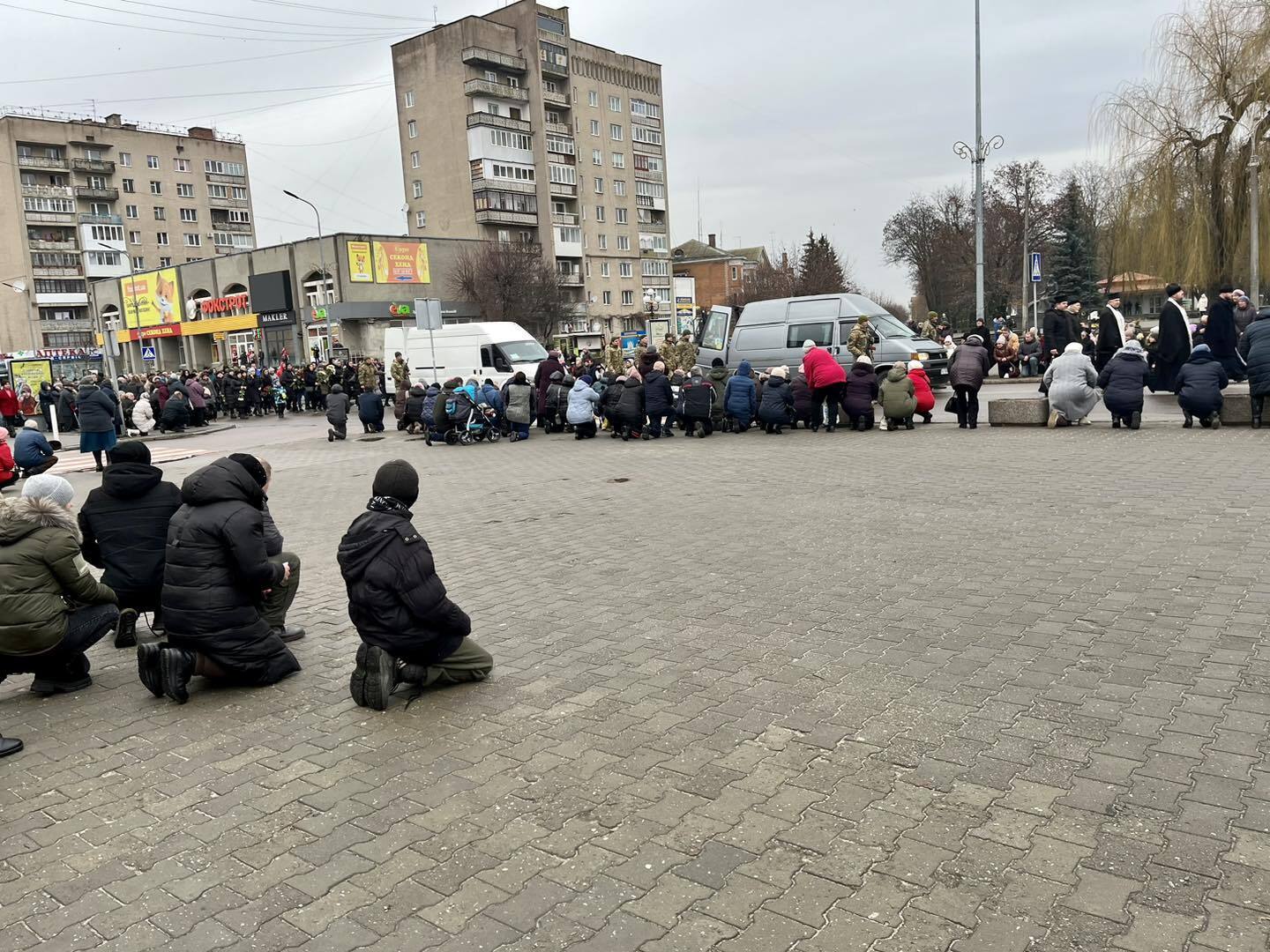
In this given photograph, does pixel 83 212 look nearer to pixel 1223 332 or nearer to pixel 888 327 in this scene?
pixel 888 327

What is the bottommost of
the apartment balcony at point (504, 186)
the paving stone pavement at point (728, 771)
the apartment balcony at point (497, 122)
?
the paving stone pavement at point (728, 771)

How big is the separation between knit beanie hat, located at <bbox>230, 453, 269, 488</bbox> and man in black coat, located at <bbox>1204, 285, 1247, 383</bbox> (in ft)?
52.3

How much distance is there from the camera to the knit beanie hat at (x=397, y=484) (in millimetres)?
5156

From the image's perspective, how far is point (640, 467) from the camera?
14492mm

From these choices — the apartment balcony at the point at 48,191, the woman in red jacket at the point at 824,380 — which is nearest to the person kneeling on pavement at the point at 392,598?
the woman in red jacket at the point at 824,380

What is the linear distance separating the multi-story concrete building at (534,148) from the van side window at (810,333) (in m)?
46.7

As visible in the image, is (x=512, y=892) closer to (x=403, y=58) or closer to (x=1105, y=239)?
(x=1105, y=239)

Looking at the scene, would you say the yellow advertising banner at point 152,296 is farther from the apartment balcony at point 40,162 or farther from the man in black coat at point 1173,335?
the man in black coat at point 1173,335

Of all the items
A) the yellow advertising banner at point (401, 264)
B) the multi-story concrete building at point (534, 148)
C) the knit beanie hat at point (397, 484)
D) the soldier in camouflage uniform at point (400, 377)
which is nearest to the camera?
the knit beanie hat at point (397, 484)

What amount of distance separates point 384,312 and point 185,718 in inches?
1900

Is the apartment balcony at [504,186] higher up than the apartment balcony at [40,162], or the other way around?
the apartment balcony at [40,162]

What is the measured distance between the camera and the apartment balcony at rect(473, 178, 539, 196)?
69.6 metres

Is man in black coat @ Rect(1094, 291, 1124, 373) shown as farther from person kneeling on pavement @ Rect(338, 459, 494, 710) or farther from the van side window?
person kneeling on pavement @ Rect(338, 459, 494, 710)

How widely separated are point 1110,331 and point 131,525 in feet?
57.0
